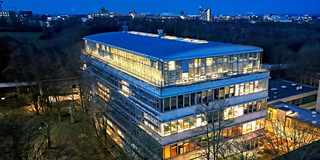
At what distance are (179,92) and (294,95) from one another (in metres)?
27.7

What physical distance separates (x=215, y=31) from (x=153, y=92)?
98.8m

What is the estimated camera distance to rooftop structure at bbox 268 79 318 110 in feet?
139

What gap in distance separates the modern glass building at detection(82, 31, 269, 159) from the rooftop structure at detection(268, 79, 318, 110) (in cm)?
1158

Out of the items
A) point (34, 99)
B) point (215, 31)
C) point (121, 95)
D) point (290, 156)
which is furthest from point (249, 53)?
point (215, 31)

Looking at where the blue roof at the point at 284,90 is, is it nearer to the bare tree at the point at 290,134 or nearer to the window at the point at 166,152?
the bare tree at the point at 290,134

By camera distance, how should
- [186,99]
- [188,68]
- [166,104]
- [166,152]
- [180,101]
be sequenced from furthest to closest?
1. [188,68]
2. [186,99]
3. [166,152]
4. [180,101]
5. [166,104]

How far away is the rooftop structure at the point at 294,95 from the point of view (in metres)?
→ 42.5

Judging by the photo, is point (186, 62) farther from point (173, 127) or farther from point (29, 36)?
point (29, 36)

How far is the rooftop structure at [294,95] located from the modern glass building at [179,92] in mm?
11583

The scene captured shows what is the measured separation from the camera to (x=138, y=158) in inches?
1129

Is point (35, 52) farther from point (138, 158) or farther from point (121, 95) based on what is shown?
point (138, 158)

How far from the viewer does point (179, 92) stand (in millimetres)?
26266

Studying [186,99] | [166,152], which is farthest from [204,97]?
[166,152]

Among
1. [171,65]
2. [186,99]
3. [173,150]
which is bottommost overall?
[173,150]
